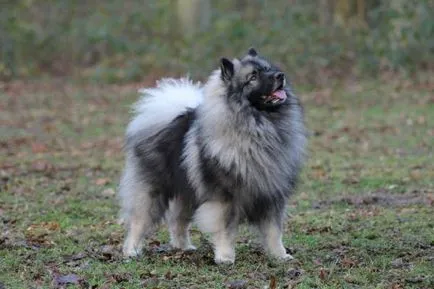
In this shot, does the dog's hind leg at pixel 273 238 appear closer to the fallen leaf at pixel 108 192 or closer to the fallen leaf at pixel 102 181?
the fallen leaf at pixel 108 192

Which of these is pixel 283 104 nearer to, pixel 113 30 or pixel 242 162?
pixel 242 162

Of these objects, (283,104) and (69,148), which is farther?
(69,148)

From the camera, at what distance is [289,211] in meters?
8.80

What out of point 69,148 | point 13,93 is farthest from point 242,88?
point 13,93

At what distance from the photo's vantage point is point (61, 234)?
25.7 feet

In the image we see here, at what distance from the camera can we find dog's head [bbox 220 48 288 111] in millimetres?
6418

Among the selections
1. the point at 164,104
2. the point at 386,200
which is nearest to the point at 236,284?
the point at 164,104

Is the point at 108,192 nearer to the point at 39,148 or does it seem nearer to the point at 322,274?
the point at 39,148

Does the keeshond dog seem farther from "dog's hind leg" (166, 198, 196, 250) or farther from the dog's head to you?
"dog's hind leg" (166, 198, 196, 250)

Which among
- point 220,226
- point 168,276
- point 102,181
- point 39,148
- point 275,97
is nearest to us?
point 168,276

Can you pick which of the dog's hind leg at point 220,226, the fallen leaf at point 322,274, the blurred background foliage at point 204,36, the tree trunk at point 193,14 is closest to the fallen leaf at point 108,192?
the dog's hind leg at point 220,226

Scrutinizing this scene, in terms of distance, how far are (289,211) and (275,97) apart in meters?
2.59

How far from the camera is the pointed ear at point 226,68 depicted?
648cm

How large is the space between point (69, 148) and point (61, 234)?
21.0 ft
